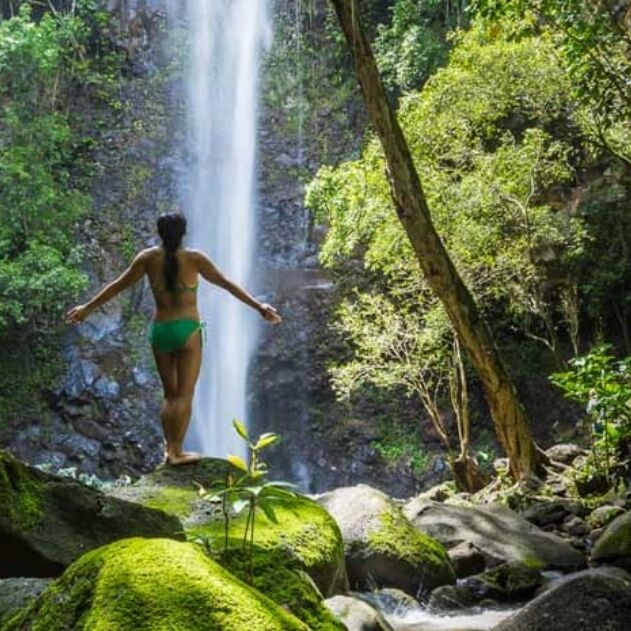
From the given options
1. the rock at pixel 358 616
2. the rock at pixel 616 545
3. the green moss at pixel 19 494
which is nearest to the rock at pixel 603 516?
the rock at pixel 616 545

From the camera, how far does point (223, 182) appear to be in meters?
20.9

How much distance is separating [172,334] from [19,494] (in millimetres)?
1787

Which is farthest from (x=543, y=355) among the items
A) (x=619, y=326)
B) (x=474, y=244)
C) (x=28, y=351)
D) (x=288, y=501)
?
(x=288, y=501)

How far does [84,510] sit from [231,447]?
557 inches

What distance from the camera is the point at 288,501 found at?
103 inches

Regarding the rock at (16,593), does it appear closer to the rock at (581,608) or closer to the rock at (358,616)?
the rock at (358,616)

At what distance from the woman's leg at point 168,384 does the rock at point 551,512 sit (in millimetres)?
3976

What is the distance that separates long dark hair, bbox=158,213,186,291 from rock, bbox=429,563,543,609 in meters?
2.41

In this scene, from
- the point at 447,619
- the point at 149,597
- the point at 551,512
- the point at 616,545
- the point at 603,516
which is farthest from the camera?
the point at 551,512

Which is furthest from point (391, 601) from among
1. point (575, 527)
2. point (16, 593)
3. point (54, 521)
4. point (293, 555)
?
point (575, 527)

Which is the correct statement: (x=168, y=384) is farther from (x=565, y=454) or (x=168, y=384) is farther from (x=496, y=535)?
(x=565, y=454)

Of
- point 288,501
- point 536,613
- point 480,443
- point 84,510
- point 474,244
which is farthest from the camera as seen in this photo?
point 480,443

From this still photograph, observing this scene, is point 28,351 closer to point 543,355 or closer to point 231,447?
point 231,447

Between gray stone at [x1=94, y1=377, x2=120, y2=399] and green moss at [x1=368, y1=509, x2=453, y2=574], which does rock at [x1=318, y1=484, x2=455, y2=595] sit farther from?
gray stone at [x1=94, y1=377, x2=120, y2=399]
